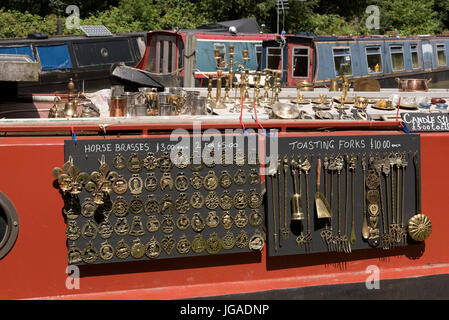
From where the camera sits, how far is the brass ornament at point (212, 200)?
454 cm

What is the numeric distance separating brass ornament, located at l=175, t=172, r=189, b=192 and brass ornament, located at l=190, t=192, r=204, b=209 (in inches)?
3.8

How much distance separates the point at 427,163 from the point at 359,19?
2228 cm

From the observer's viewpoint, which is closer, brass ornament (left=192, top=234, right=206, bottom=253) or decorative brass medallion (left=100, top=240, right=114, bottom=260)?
decorative brass medallion (left=100, top=240, right=114, bottom=260)

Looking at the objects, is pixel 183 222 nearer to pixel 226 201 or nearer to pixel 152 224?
pixel 152 224

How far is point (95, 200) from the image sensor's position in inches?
166

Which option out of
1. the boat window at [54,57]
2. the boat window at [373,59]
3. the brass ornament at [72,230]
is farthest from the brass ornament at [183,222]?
the boat window at [373,59]

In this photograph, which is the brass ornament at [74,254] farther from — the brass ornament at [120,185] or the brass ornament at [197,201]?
the brass ornament at [197,201]

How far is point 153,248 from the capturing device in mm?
4422

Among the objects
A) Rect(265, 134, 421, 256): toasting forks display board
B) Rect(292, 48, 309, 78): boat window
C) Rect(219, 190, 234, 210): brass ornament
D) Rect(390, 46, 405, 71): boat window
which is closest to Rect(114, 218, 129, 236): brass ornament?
Rect(219, 190, 234, 210): brass ornament

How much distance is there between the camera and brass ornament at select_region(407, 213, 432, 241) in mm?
4918

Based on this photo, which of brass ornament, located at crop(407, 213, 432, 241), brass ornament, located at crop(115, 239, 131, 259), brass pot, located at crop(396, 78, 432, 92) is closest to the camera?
brass ornament, located at crop(115, 239, 131, 259)

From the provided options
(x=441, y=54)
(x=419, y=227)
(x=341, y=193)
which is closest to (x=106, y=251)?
(x=341, y=193)

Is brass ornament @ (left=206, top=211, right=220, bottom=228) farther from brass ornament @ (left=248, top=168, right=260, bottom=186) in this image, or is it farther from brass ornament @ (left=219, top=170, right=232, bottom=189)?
brass ornament @ (left=248, top=168, right=260, bottom=186)
